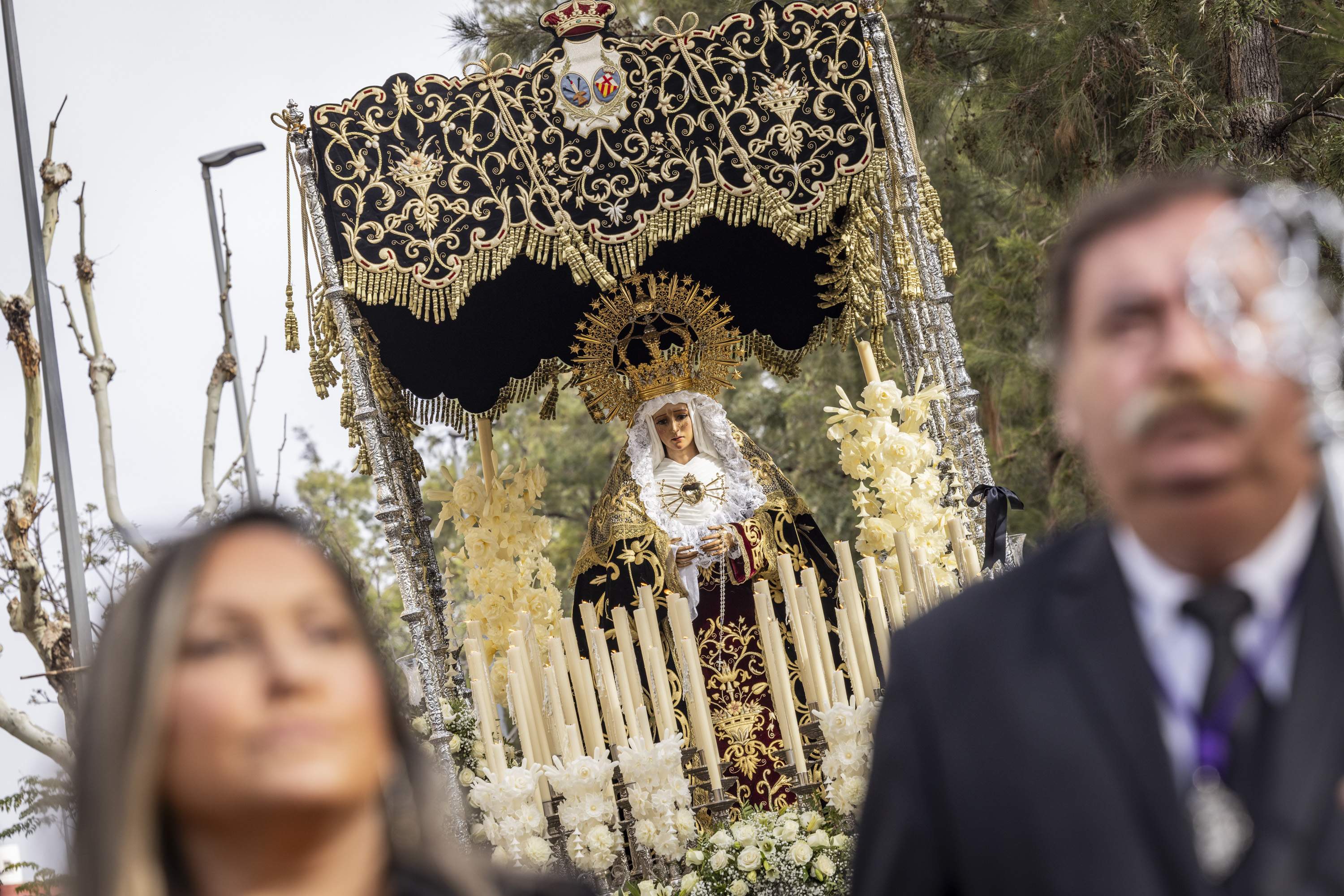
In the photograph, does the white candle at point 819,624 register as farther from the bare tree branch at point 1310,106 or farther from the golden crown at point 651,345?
the bare tree branch at point 1310,106

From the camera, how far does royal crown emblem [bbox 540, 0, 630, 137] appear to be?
19.4 ft

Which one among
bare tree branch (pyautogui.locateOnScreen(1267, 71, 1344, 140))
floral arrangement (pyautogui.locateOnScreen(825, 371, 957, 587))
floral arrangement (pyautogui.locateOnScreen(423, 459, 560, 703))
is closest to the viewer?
floral arrangement (pyautogui.locateOnScreen(825, 371, 957, 587))

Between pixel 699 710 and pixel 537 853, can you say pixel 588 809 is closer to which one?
pixel 537 853

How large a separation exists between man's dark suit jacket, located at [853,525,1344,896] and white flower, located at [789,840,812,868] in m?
3.20

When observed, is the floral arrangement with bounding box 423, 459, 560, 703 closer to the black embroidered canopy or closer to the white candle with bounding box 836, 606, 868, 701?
the black embroidered canopy

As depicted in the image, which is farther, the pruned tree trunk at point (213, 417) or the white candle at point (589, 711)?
the pruned tree trunk at point (213, 417)

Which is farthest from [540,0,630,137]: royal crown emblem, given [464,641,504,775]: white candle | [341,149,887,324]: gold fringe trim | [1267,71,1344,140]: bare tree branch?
[1267,71,1344,140]: bare tree branch

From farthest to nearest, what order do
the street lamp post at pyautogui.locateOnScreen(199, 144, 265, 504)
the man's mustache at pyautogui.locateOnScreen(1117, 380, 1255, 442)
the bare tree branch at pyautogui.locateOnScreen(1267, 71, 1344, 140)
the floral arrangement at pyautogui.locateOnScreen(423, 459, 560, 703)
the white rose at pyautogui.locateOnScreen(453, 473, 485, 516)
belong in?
the street lamp post at pyautogui.locateOnScreen(199, 144, 265, 504)
the white rose at pyautogui.locateOnScreen(453, 473, 485, 516)
the floral arrangement at pyautogui.locateOnScreen(423, 459, 560, 703)
the bare tree branch at pyautogui.locateOnScreen(1267, 71, 1344, 140)
the man's mustache at pyautogui.locateOnScreen(1117, 380, 1255, 442)

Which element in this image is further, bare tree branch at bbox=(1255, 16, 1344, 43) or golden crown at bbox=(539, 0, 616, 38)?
golden crown at bbox=(539, 0, 616, 38)

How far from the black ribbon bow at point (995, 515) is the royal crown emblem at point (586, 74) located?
2165 millimetres

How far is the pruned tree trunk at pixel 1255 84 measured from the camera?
743 cm

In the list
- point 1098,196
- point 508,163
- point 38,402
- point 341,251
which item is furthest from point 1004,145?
point 1098,196

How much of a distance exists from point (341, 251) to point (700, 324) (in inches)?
83.0

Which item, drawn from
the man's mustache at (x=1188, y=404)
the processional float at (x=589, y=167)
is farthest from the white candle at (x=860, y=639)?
the man's mustache at (x=1188, y=404)
